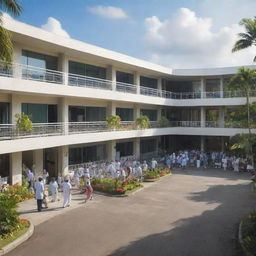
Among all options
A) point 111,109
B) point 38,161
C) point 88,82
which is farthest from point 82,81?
point 38,161

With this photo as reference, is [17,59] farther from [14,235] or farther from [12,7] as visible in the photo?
[14,235]

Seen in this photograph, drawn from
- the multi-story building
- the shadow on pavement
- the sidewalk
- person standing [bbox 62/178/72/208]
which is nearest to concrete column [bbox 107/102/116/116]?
the multi-story building

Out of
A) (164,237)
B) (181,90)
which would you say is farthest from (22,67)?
(181,90)

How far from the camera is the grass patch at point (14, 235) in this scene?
1016 centimetres

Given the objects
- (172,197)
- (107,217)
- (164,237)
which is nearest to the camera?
(164,237)

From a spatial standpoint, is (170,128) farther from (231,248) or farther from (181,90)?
(231,248)

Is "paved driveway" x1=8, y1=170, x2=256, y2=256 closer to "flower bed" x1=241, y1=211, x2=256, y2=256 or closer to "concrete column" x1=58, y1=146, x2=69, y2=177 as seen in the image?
"flower bed" x1=241, y1=211, x2=256, y2=256

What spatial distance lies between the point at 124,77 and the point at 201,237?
67.5 ft

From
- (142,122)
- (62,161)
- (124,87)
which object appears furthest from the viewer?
(124,87)

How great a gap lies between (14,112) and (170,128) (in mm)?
17664

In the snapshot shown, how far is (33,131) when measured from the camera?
18.4 metres

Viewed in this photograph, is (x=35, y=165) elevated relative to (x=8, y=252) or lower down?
elevated

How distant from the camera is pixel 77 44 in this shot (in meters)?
20.9

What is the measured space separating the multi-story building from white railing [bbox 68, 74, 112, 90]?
88mm
